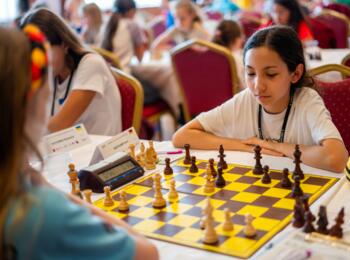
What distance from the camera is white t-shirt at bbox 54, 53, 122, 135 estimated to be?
2879 mm

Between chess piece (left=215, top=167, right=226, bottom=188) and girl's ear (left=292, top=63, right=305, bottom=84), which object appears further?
girl's ear (left=292, top=63, right=305, bottom=84)

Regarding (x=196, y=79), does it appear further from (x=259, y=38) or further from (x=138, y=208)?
(x=138, y=208)

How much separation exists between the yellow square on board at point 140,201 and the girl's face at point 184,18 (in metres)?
4.40

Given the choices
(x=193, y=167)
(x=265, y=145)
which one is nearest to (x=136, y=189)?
(x=193, y=167)

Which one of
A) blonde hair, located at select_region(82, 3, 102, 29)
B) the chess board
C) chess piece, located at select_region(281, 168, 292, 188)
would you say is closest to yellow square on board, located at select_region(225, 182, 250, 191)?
the chess board

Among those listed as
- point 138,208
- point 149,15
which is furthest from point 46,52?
point 149,15

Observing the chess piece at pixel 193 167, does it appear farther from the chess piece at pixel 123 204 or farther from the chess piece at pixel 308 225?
the chess piece at pixel 308 225

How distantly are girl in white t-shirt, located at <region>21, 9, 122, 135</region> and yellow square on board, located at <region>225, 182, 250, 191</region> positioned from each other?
48.4 inches

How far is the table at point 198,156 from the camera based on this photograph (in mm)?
1377

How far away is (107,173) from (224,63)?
7.73ft

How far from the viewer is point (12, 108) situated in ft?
3.22

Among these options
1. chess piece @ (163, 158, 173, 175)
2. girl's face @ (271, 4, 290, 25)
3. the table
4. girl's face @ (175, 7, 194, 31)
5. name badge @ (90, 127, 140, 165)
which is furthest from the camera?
girl's face @ (175, 7, 194, 31)

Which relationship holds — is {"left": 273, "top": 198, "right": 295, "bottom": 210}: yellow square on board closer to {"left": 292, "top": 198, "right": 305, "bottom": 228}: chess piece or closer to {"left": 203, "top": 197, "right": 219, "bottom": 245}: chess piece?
{"left": 292, "top": 198, "right": 305, "bottom": 228}: chess piece

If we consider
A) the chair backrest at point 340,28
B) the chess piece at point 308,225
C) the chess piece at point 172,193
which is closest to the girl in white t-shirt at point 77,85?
the chess piece at point 172,193
